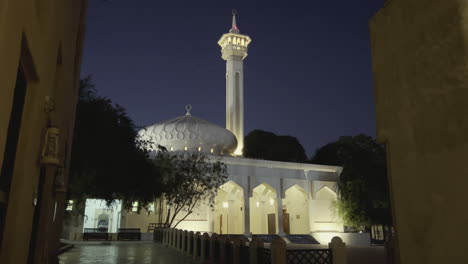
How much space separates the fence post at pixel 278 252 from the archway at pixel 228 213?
21.6 meters

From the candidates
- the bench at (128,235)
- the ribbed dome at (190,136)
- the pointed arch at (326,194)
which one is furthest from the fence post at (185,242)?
the pointed arch at (326,194)

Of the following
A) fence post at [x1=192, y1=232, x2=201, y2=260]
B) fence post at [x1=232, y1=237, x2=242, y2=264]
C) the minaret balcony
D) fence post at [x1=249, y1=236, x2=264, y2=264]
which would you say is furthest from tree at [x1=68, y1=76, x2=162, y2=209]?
the minaret balcony

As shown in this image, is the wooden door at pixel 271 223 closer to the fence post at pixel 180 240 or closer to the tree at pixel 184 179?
the tree at pixel 184 179

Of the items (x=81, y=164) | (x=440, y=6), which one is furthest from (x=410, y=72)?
(x=81, y=164)

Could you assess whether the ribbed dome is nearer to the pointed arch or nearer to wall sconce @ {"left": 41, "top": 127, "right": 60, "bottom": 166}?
the pointed arch

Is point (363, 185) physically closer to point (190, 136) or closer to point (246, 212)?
point (246, 212)

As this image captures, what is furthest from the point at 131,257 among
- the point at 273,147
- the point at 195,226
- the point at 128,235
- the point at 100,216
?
the point at 273,147

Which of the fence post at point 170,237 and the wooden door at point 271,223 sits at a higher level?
the wooden door at point 271,223

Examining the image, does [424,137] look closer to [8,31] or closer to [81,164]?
[8,31]

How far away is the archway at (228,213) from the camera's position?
1131 inches

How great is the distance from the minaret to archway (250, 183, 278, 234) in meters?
5.38

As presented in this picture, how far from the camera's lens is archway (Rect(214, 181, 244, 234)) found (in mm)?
28734

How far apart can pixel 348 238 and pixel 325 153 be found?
850 inches

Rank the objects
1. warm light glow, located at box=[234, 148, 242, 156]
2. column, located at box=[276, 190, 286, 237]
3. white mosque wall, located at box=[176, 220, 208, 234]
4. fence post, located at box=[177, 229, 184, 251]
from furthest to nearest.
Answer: warm light glow, located at box=[234, 148, 242, 156] → column, located at box=[276, 190, 286, 237] → white mosque wall, located at box=[176, 220, 208, 234] → fence post, located at box=[177, 229, 184, 251]
